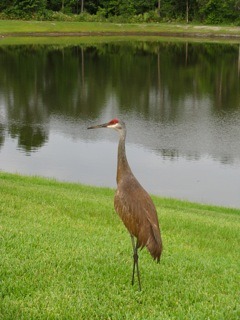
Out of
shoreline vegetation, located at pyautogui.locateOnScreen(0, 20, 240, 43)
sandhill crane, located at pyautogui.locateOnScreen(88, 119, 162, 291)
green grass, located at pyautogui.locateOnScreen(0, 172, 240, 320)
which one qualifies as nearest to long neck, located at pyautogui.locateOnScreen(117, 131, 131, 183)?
sandhill crane, located at pyautogui.locateOnScreen(88, 119, 162, 291)

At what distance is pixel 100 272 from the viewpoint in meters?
6.36

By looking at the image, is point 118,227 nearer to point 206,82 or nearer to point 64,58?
point 206,82

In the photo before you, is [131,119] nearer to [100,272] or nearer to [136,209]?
[100,272]

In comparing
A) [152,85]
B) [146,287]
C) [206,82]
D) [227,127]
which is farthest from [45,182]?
[206,82]

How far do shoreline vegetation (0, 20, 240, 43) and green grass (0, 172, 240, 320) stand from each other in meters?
66.9

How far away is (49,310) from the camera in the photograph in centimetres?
530

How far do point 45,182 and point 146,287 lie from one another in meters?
10.1

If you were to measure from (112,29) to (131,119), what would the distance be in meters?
52.2

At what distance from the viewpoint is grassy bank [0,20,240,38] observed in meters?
74.1

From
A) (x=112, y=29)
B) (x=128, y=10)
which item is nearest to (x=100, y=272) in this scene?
(x=112, y=29)

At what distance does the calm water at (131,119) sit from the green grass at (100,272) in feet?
27.8

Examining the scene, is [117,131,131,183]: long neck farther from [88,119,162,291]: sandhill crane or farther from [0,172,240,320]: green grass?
[0,172,240,320]: green grass

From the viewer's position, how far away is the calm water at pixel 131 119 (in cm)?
1981

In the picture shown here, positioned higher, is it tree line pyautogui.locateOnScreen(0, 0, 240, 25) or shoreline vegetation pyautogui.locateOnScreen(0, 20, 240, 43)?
tree line pyautogui.locateOnScreen(0, 0, 240, 25)
